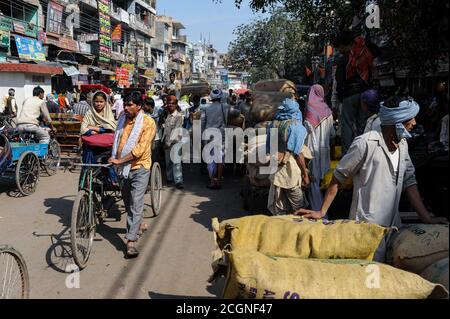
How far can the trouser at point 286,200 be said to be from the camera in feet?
15.6

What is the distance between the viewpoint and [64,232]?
5523mm

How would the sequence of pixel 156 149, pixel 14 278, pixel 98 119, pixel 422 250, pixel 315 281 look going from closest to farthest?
1. pixel 315 281
2. pixel 422 250
3. pixel 14 278
4. pixel 98 119
5. pixel 156 149

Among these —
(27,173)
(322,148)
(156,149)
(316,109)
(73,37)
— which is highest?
(73,37)

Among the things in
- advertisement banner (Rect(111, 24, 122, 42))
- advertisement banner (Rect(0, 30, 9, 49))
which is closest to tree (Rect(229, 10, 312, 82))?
advertisement banner (Rect(111, 24, 122, 42))

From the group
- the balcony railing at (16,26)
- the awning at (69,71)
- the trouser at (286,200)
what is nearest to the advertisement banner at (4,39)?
the balcony railing at (16,26)

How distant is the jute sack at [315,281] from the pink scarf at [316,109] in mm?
3289

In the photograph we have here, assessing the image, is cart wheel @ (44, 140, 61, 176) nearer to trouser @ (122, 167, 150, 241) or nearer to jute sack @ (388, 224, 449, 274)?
trouser @ (122, 167, 150, 241)

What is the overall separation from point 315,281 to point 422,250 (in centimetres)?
73

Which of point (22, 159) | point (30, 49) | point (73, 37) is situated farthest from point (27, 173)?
point (73, 37)

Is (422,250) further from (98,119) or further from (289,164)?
(98,119)

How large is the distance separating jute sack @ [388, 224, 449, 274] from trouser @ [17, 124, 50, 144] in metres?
7.38

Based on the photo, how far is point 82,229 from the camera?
459 cm

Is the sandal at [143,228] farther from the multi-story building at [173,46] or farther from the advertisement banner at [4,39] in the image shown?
the multi-story building at [173,46]
